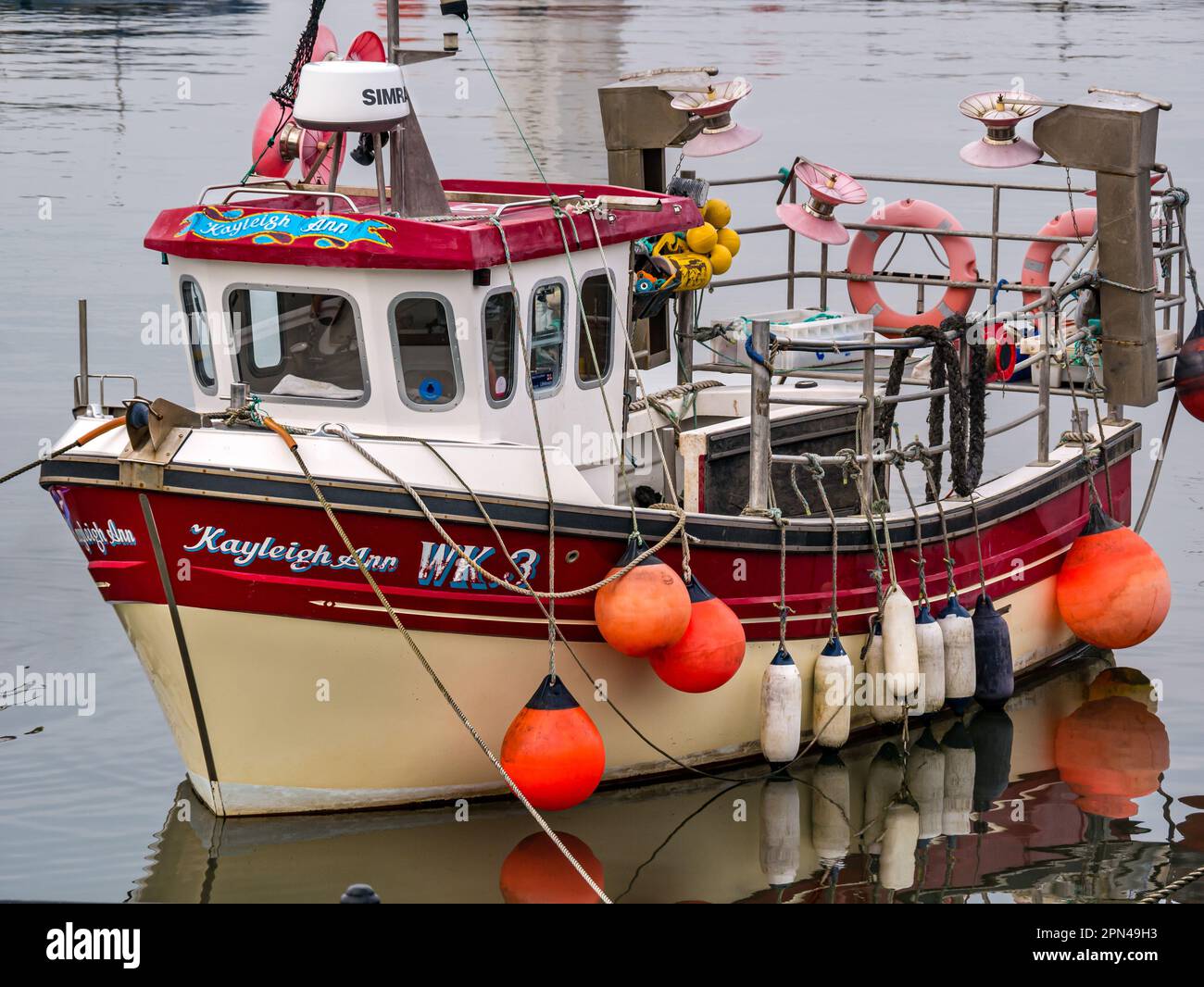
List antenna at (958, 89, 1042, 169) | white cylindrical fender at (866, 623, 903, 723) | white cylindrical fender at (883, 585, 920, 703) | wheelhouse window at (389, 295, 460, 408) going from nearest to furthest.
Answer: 1. wheelhouse window at (389, 295, 460, 408)
2. white cylindrical fender at (883, 585, 920, 703)
3. white cylindrical fender at (866, 623, 903, 723)
4. antenna at (958, 89, 1042, 169)

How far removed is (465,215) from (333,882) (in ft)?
12.2

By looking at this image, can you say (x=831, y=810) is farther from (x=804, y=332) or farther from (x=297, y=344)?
(x=297, y=344)

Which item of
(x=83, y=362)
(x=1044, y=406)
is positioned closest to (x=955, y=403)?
(x=1044, y=406)

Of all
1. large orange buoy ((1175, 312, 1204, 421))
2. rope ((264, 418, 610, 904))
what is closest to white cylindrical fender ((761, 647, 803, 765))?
rope ((264, 418, 610, 904))

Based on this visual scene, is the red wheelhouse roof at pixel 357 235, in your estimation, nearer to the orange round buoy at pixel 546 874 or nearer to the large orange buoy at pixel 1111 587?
the orange round buoy at pixel 546 874

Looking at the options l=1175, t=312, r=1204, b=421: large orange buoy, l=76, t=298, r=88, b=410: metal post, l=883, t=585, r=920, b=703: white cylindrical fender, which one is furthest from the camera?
l=1175, t=312, r=1204, b=421: large orange buoy

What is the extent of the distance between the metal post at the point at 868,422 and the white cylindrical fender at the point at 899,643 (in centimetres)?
64

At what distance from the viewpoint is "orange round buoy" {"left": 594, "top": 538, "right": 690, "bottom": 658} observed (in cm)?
1008

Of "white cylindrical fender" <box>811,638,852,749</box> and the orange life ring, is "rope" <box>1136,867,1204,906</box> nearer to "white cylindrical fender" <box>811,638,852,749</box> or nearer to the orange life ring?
"white cylindrical fender" <box>811,638,852,749</box>

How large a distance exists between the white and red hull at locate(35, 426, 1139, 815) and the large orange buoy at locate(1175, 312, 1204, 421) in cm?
392

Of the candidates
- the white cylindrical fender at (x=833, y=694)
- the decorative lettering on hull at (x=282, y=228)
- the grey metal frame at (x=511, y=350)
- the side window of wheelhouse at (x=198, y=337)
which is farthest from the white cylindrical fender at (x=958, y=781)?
the side window of wheelhouse at (x=198, y=337)

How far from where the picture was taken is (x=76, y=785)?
11.5 metres

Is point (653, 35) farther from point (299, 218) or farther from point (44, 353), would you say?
point (299, 218)

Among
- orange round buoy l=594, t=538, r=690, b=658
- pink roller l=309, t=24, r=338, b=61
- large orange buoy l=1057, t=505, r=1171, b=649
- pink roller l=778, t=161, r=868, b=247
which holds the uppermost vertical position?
pink roller l=309, t=24, r=338, b=61
